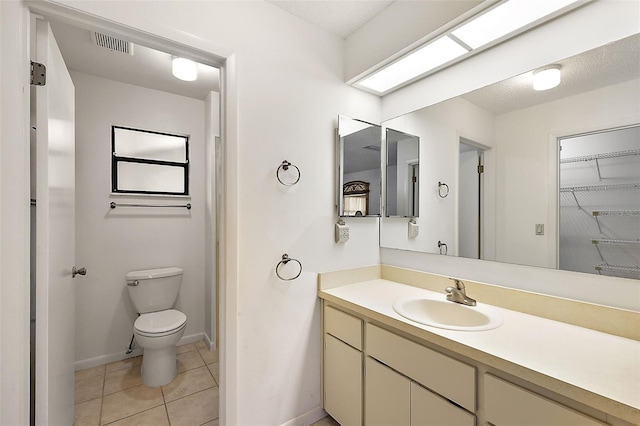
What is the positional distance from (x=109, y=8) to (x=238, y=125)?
65 cm

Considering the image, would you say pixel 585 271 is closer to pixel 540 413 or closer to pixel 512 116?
pixel 540 413

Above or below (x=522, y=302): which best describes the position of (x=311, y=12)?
above

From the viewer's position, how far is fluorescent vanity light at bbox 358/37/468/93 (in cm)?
151

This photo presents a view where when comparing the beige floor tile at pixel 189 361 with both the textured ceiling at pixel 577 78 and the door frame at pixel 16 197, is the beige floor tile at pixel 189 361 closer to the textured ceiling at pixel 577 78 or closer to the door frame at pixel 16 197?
the door frame at pixel 16 197

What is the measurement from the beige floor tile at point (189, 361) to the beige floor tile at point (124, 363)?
35cm

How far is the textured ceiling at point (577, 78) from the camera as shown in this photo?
1.07 metres

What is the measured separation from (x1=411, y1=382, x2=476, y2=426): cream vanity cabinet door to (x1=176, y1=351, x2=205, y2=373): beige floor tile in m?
1.97

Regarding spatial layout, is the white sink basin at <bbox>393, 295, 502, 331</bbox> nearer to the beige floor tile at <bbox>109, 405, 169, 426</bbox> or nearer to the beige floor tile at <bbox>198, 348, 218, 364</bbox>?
the beige floor tile at <bbox>109, 405, 169, 426</bbox>

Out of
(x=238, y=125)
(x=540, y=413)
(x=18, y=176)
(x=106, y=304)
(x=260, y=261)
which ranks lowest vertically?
(x=106, y=304)

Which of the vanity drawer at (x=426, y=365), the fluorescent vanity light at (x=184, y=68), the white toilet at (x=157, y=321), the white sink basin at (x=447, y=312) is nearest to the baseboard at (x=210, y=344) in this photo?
the white toilet at (x=157, y=321)

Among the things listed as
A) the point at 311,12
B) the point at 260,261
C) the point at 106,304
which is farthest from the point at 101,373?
the point at 311,12

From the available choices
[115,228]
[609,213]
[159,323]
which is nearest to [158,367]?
[159,323]

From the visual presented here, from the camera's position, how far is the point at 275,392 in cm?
154

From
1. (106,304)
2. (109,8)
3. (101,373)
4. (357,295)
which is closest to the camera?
(109,8)
